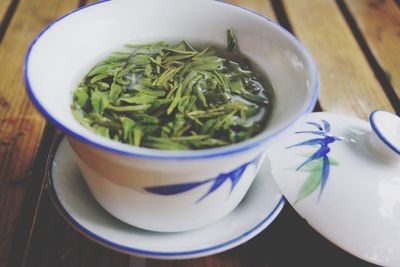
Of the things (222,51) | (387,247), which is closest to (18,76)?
(222,51)

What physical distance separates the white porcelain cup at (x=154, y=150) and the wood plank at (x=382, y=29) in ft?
1.44

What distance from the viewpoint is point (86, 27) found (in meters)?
0.68

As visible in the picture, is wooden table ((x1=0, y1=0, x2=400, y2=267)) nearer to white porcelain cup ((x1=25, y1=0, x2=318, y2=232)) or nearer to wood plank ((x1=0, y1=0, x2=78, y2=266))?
wood plank ((x1=0, y1=0, x2=78, y2=266))

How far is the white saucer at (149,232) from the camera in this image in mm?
573

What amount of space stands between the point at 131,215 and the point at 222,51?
1.04 feet

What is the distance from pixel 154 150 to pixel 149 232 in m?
0.17

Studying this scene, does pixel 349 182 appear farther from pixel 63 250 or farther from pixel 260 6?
pixel 260 6

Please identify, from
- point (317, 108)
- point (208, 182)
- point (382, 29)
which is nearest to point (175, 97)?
point (208, 182)

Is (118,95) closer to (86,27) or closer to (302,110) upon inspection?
(86,27)

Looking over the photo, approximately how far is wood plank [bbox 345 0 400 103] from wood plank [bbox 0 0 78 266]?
28.3 inches

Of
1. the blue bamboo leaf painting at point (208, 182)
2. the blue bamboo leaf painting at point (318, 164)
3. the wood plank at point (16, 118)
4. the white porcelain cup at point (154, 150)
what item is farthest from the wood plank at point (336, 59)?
the wood plank at point (16, 118)

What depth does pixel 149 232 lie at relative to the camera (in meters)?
0.61

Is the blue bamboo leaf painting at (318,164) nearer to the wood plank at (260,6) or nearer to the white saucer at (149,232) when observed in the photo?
the white saucer at (149,232)

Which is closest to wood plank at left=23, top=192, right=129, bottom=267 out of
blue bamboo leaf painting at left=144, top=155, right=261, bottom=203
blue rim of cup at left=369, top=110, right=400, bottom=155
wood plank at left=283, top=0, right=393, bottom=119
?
blue bamboo leaf painting at left=144, top=155, right=261, bottom=203
